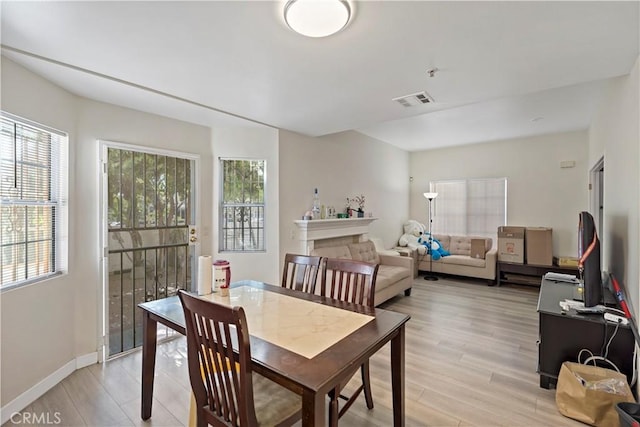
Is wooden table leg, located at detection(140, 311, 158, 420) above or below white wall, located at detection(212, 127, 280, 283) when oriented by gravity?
below

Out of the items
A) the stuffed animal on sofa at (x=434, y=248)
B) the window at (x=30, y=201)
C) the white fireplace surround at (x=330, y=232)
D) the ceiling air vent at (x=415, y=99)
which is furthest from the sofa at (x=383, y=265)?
the window at (x=30, y=201)

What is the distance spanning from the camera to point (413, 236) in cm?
646

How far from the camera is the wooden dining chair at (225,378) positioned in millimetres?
1202

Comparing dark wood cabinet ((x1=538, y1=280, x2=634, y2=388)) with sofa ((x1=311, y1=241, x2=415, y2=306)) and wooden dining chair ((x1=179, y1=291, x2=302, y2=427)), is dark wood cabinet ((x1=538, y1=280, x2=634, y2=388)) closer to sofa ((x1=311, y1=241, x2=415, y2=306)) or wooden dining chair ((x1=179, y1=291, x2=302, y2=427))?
sofa ((x1=311, y1=241, x2=415, y2=306))

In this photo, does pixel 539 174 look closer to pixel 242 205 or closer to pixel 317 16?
pixel 242 205

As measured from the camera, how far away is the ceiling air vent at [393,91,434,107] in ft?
9.06

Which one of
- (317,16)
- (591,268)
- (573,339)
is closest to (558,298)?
(573,339)

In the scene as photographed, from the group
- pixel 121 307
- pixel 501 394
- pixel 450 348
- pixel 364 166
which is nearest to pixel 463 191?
pixel 364 166

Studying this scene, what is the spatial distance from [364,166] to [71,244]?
4.44 m

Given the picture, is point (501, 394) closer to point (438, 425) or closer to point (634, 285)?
point (438, 425)

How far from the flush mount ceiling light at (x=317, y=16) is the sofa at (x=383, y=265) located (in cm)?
298

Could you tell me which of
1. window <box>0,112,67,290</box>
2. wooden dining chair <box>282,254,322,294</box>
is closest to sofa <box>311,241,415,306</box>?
wooden dining chair <box>282,254,322,294</box>

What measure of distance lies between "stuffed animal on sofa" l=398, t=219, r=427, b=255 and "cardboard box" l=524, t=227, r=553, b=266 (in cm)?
180

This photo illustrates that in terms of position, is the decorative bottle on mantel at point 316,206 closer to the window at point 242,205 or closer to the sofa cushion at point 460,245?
the window at point 242,205
